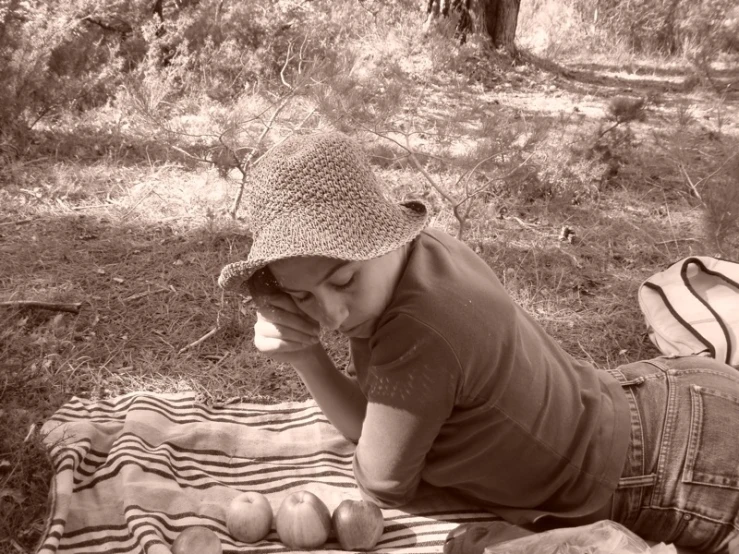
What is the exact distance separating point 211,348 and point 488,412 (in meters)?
1.89

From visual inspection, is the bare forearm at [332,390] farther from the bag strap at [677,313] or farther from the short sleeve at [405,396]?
the bag strap at [677,313]

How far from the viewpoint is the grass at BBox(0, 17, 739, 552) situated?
2986 millimetres

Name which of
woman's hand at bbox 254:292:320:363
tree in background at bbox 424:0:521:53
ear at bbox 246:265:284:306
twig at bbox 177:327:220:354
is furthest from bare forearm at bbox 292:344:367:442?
tree in background at bbox 424:0:521:53

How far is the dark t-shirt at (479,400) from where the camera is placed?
1.60 m

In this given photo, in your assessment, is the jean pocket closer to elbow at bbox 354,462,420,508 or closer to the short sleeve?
the short sleeve

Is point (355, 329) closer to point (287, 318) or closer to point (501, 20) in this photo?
point (287, 318)

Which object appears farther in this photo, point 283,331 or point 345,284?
point 283,331

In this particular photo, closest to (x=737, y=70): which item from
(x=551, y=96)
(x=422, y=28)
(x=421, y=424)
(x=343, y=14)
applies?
(x=551, y=96)

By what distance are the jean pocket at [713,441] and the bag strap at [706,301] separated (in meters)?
1.01

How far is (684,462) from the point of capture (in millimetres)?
1826

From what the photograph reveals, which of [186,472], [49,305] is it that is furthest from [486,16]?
[186,472]

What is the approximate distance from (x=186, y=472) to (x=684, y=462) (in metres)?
1.71

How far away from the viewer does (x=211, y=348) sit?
3242 millimetres

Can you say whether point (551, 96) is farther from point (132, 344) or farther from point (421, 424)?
point (421, 424)
